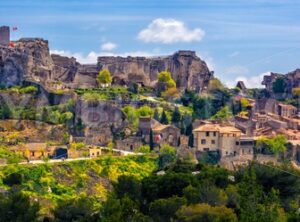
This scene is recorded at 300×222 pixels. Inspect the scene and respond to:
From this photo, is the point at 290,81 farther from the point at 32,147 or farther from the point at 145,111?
the point at 32,147

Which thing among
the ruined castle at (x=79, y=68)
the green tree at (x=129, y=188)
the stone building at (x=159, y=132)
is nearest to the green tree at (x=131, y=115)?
the stone building at (x=159, y=132)

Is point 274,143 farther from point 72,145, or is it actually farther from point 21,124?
point 21,124

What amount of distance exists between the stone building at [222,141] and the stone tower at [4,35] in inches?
730

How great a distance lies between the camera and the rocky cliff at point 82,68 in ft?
171

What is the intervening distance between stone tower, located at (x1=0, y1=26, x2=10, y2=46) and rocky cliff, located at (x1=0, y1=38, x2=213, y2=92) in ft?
2.43

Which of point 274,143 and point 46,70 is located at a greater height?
point 46,70

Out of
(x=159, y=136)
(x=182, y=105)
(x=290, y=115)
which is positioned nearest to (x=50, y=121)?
(x=159, y=136)

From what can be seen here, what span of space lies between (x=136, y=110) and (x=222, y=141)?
24.0ft

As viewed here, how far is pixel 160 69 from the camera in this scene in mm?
58438

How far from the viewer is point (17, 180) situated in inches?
1366

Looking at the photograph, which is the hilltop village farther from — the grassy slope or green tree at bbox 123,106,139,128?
the grassy slope

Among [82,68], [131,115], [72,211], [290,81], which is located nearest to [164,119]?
[131,115]

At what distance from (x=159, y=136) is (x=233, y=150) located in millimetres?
4023

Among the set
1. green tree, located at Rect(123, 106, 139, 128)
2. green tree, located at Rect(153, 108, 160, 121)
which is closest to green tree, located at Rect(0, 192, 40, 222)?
green tree, located at Rect(123, 106, 139, 128)
